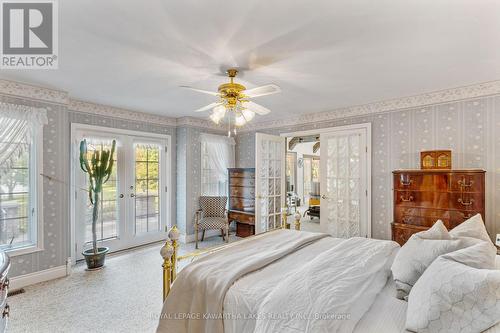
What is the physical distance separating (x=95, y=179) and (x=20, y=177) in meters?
0.83

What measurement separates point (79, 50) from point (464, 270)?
3140 mm

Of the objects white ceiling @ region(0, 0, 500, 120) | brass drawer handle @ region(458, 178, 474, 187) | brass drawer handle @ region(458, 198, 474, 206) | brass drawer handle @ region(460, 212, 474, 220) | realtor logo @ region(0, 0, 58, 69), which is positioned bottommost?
brass drawer handle @ region(460, 212, 474, 220)

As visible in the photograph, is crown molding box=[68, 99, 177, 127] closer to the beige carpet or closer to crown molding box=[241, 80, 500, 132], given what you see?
crown molding box=[241, 80, 500, 132]

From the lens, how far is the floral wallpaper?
314cm

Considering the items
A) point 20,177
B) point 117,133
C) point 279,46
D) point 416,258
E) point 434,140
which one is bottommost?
point 416,258

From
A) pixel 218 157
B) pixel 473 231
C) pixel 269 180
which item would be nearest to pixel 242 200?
pixel 269 180

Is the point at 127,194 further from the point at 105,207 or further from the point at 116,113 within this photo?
the point at 116,113

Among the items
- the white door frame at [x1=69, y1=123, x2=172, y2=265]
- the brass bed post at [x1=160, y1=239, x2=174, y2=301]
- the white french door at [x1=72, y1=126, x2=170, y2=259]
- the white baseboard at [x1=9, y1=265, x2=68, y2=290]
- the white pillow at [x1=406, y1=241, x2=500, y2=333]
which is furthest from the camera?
the white french door at [x1=72, y1=126, x2=170, y2=259]

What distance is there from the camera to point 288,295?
1.38 m

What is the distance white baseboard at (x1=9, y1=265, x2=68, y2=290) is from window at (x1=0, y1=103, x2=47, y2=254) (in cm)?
32

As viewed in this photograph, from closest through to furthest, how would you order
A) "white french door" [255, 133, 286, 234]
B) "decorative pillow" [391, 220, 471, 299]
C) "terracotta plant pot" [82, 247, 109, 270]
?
"decorative pillow" [391, 220, 471, 299], "terracotta plant pot" [82, 247, 109, 270], "white french door" [255, 133, 286, 234]

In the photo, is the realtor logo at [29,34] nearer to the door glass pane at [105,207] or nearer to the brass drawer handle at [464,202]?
the door glass pane at [105,207]

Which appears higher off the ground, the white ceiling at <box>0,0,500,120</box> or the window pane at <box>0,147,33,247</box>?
the white ceiling at <box>0,0,500,120</box>

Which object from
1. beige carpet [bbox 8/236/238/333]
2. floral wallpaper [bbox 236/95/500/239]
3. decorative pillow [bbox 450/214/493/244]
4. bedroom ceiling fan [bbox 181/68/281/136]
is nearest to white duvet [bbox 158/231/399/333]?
decorative pillow [bbox 450/214/493/244]
